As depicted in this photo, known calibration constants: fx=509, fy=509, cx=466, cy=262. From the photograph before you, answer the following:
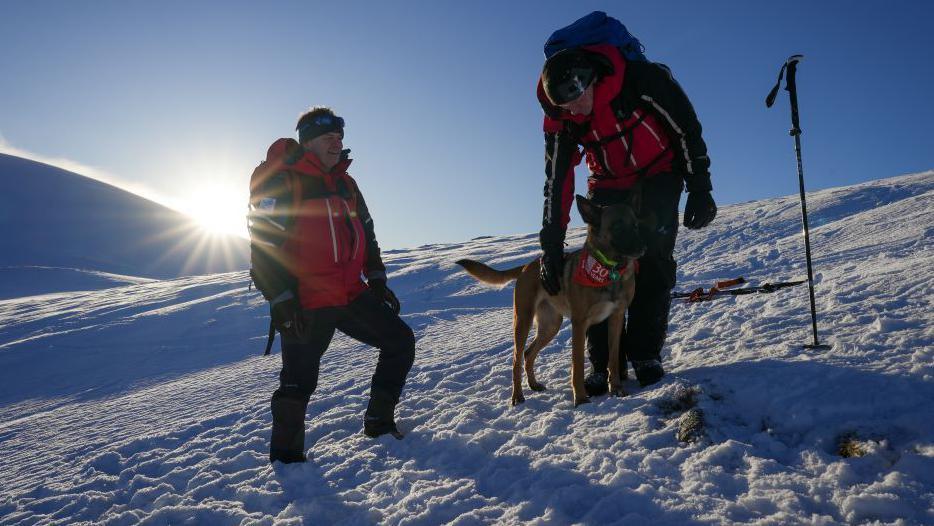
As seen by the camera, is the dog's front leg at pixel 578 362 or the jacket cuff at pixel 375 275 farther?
the jacket cuff at pixel 375 275

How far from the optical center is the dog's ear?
11.9ft

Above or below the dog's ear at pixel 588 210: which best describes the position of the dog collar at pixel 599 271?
below

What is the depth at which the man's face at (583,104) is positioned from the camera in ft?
11.3

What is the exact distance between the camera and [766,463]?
2.36 m

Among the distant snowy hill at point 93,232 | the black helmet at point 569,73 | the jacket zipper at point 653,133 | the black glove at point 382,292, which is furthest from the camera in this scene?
the distant snowy hill at point 93,232

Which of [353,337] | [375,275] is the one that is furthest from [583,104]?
[353,337]

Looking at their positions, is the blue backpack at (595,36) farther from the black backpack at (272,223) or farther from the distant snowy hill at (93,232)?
the distant snowy hill at (93,232)

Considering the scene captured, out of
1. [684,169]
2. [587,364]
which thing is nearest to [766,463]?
[684,169]

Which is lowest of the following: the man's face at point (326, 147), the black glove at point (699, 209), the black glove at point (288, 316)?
the black glove at point (288, 316)

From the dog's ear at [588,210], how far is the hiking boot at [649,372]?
1.11 metres

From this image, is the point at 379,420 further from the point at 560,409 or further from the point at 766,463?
the point at 766,463

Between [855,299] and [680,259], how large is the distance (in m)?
6.71

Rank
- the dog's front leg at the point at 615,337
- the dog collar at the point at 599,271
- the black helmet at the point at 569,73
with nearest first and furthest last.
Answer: the black helmet at the point at 569,73, the dog collar at the point at 599,271, the dog's front leg at the point at 615,337

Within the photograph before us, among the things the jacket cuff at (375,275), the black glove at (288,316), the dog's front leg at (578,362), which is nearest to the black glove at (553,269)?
the dog's front leg at (578,362)
